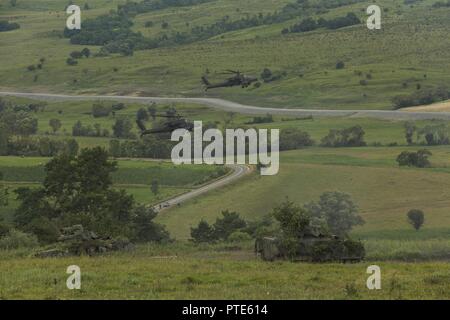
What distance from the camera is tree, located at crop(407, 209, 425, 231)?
203ft

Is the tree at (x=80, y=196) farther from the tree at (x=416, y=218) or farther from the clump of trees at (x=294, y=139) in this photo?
the clump of trees at (x=294, y=139)

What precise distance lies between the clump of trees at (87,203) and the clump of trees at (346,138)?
127 feet

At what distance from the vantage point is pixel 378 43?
172125 millimetres

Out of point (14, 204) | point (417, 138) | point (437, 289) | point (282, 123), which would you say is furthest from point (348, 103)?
point (437, 289)

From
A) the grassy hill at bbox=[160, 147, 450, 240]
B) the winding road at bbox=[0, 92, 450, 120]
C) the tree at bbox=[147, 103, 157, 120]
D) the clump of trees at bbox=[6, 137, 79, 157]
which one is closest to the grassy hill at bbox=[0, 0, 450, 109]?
the winding road at bbox=[0, 92, 450, 120]

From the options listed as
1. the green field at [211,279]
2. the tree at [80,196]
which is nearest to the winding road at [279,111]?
the tree at [80,196]

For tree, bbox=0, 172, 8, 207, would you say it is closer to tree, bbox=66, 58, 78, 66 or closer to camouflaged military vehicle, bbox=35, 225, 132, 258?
camouflaged military vehicle, bbox=35, 225, 132, 258

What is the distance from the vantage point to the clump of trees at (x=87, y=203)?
56.8 metres

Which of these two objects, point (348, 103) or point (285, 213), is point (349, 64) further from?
point (285, 213)

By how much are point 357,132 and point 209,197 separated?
88.1ft

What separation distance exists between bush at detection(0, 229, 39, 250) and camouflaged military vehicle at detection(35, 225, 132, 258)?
469 cm

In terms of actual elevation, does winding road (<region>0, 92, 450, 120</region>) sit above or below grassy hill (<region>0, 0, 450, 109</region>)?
below

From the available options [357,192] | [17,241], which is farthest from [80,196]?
[357,192]

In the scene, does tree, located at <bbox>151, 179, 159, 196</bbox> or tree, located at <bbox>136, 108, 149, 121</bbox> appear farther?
tree, located at <bbox>136, 108, 149, 121</bbox>
